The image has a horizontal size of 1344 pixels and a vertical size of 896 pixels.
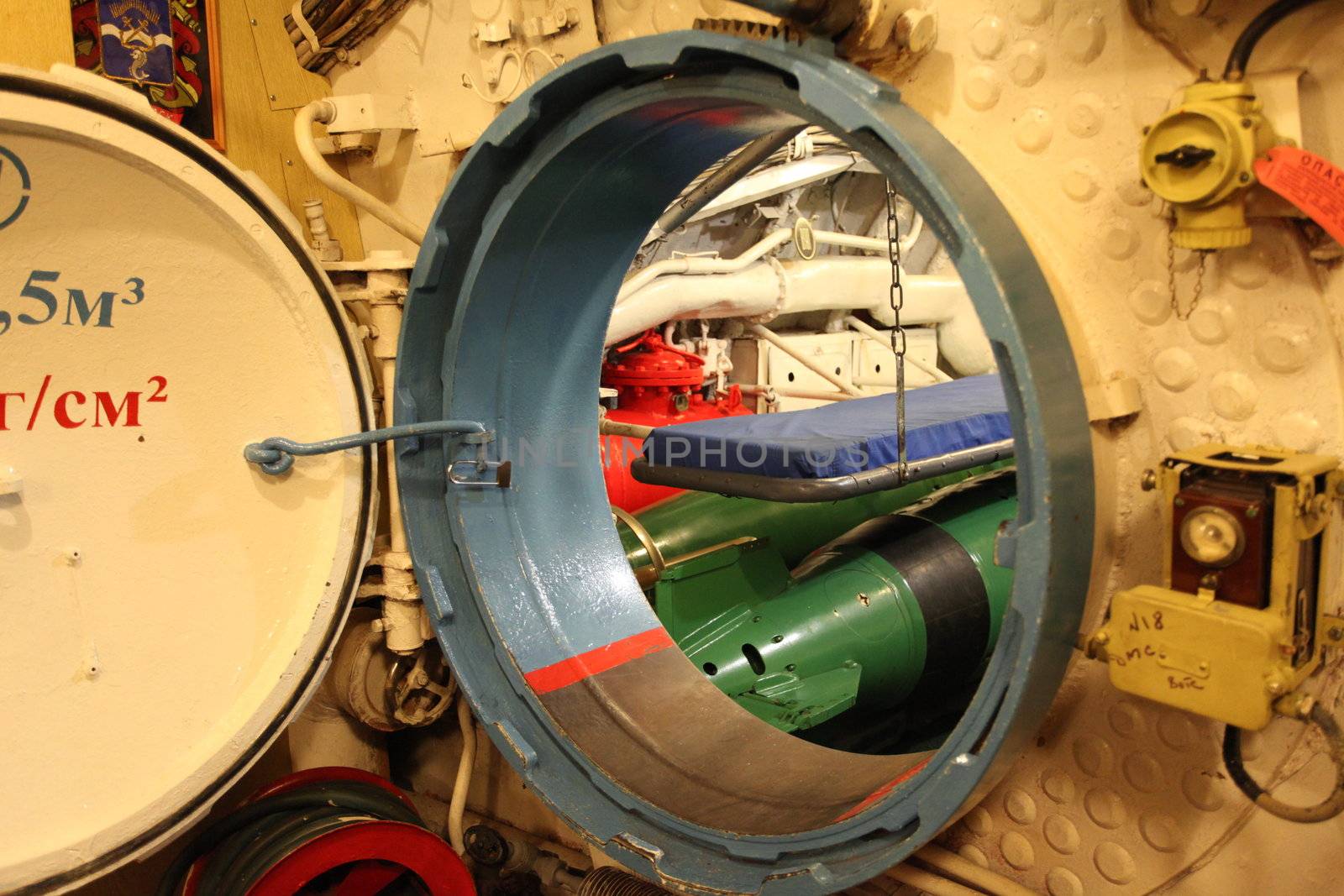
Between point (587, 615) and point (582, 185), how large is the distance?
39.8 inches

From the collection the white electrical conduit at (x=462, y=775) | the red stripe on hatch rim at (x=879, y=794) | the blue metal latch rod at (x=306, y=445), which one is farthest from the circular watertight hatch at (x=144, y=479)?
the red stripe on hatch rim at (x=879, y=794)

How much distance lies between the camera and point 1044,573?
1.34 m

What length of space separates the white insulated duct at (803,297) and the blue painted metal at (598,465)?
4.88 ft

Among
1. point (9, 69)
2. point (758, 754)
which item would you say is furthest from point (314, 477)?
point (758, 754)

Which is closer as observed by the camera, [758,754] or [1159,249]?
[1159,249]

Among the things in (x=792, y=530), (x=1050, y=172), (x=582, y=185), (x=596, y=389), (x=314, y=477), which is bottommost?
(x=792, y=530)

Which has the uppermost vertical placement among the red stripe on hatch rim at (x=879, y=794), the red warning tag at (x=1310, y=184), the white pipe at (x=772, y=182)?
the white pipe at (x=772, y=182)

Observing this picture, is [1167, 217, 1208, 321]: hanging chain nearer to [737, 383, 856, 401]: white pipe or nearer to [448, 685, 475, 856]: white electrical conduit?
[448, 685, 475, 856]: white electrical conduit

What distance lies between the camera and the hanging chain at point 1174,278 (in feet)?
4.45

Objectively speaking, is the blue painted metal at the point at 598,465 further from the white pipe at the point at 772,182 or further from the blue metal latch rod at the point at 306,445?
the white pipe at the point at 772,182

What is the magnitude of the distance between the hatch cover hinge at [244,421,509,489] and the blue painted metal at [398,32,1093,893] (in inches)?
1.6

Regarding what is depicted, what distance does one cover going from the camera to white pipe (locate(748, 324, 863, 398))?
5.48m

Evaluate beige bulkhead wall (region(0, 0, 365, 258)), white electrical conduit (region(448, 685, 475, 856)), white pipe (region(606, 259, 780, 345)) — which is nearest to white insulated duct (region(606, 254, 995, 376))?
white pipe (region(606, 259, 780, 345))

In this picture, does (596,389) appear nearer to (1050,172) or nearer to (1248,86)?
(1050,172)
